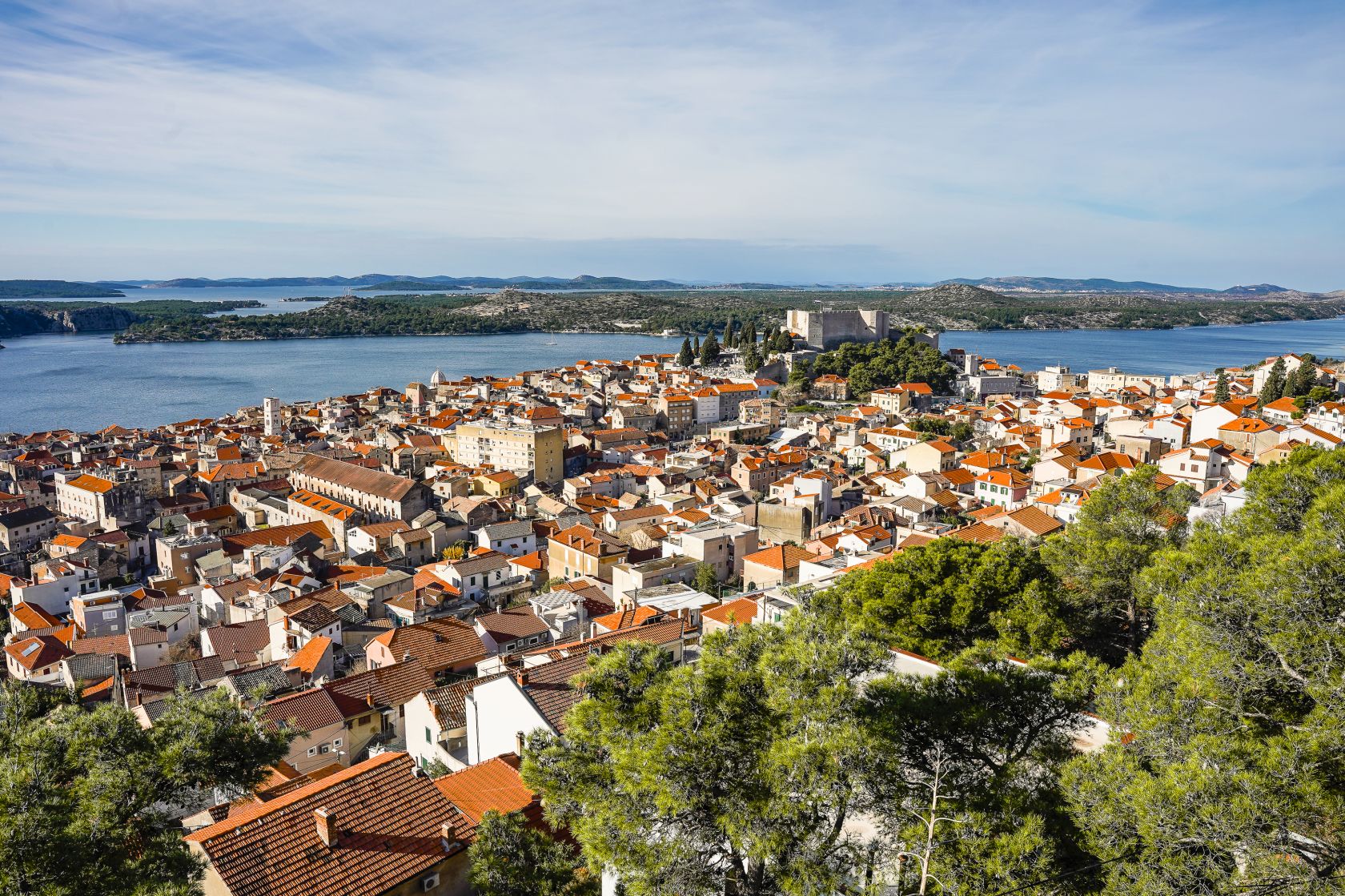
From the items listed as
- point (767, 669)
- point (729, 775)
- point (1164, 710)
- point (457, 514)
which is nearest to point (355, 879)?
point (729, 775)

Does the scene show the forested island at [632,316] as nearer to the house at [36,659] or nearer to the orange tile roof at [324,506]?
the orange tile roof at [324,506]

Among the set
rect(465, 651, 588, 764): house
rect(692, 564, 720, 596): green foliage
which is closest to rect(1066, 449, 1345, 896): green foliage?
rect(465, 651, 588, 764): house

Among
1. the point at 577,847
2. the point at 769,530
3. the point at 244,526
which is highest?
the point at 577,847

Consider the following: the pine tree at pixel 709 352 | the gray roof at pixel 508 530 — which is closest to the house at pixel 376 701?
the gray roof at pixel 508 530

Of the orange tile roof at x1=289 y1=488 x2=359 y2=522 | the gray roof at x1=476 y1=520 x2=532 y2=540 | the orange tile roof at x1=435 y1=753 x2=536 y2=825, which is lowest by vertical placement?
the orange tile roof at x1=289 y1=488 x2=359 y2=522

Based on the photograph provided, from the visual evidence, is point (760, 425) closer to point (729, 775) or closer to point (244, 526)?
point (244, 526)

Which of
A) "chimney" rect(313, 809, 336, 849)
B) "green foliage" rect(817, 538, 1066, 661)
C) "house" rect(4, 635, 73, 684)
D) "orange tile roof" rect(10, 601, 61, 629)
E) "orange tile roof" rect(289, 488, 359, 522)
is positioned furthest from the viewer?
"orange tile roof" rect(289, 488, 359, 522)

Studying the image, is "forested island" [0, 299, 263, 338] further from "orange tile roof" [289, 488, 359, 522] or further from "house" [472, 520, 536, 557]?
"house" [472, 520, 536, 557]
